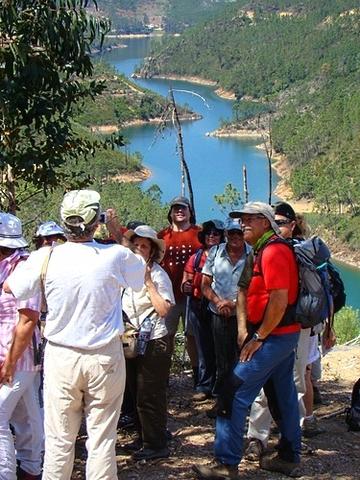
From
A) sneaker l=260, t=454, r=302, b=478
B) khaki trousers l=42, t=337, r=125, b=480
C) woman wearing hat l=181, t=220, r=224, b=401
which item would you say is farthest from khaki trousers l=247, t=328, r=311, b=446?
khaki trousers l=42, t=337, r=125, b=480

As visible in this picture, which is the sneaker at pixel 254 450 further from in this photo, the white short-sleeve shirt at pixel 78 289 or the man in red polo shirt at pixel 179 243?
the white short-sleeve shirt at pixel 78 289

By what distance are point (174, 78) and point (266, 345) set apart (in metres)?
124

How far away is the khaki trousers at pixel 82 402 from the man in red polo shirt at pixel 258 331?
27.1 inches

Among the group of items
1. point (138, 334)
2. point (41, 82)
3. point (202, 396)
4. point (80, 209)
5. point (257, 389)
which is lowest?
point (202, 396)

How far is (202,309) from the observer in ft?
14.9

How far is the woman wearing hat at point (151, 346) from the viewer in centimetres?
344

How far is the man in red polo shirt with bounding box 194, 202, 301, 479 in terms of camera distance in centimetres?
314

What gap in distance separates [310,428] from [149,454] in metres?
1.05

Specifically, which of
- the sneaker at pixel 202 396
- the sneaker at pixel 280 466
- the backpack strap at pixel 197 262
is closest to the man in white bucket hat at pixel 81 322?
the sneaker at pixel 280 466

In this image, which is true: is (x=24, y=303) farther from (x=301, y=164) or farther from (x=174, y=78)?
(x=174, y=78)

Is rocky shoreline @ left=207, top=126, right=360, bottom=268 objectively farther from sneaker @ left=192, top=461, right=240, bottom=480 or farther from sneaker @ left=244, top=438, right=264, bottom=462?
sneaker @ left=192, top=461, right=240, bottom=480

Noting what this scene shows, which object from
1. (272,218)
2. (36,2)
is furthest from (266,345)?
(36,2)

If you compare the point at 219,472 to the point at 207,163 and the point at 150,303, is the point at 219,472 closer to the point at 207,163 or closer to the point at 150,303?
the point at 150,303

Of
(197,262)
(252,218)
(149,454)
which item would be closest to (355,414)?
(197,262)
